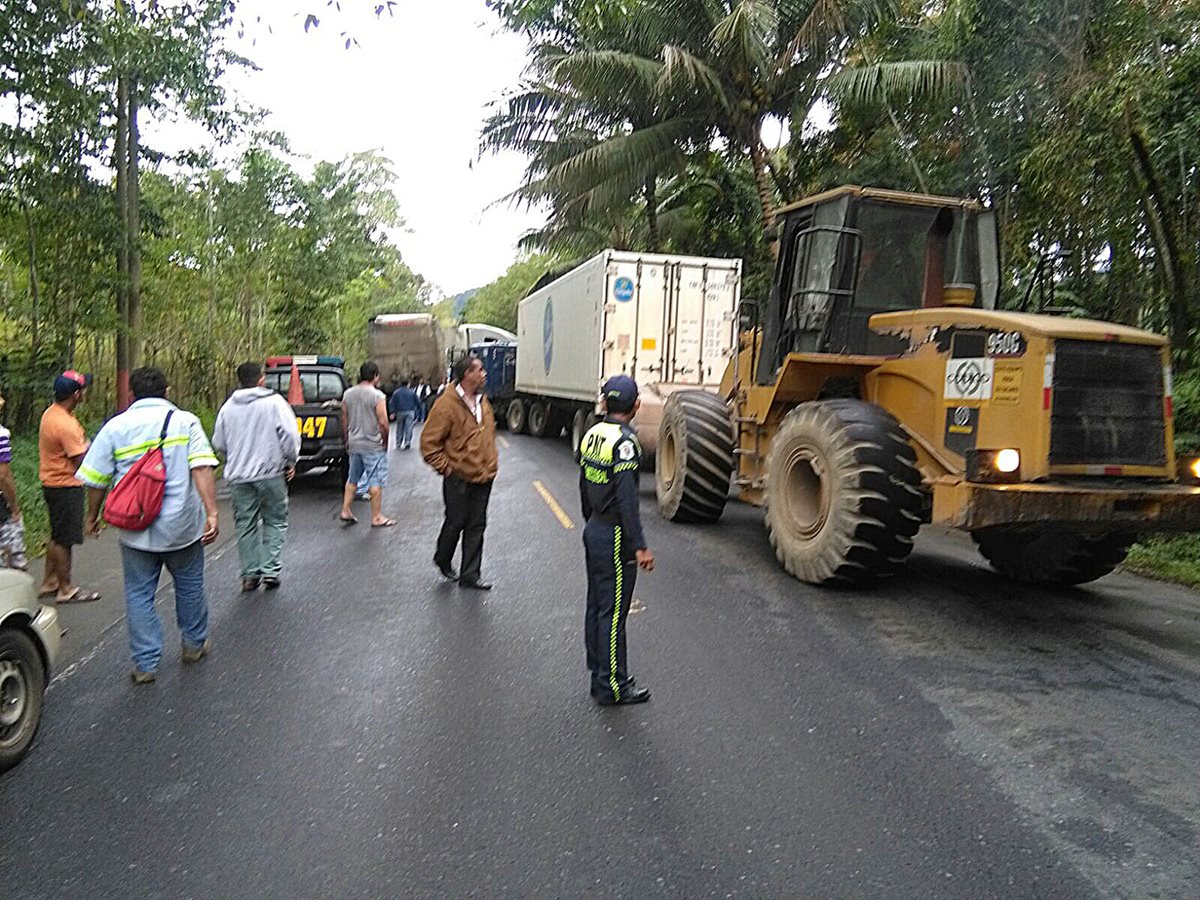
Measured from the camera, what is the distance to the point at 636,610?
679 centimetres

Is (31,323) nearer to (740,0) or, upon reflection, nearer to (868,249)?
(740,0)

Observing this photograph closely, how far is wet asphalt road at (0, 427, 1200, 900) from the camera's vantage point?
131 inches

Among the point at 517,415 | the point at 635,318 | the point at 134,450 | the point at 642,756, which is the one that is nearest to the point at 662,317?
the point at 635,318

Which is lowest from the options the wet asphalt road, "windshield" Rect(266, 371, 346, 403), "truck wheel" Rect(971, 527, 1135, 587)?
the wet asphalt road

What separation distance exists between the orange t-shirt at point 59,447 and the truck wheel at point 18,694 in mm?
2540

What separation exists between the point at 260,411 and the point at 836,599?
456 centimetres

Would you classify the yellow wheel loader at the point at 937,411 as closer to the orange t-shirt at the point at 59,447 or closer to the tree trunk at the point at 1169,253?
the tree trunk at the point at 1169,253

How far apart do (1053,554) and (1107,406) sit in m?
1.52

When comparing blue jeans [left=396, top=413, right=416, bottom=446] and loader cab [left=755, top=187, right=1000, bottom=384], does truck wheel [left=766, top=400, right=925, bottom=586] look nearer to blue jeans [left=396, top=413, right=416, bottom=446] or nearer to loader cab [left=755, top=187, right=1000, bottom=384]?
loader cab [left=755, top=187, right=1000, bottom=384]

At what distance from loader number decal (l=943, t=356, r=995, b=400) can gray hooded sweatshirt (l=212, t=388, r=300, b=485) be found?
190 inches

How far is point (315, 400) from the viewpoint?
13.9 m

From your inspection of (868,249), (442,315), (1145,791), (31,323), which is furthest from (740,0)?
(442,315)

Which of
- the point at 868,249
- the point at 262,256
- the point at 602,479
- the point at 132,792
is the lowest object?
the point at 132,792

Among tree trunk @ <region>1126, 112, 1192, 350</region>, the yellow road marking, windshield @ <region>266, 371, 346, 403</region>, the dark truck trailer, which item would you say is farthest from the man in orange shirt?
the dark truck trailer
